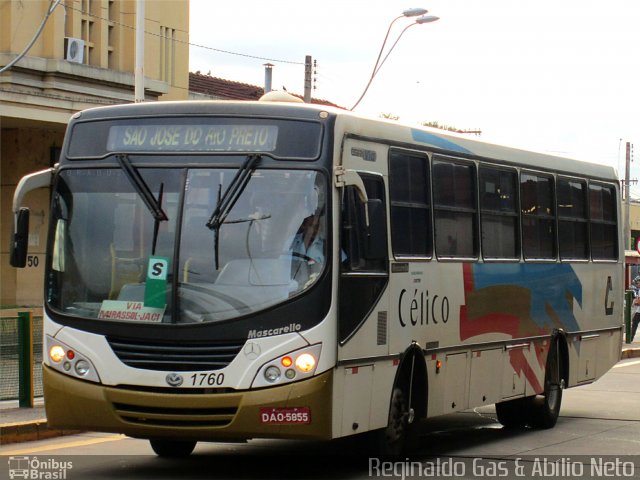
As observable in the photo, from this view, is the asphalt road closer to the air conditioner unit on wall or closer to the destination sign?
the destination sign

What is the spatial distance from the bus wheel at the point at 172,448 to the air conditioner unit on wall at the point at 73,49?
19.8m

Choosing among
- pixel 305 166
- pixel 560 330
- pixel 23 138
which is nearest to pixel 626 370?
pixel 560 330

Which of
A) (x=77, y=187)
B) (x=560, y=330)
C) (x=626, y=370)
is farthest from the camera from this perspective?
(x=626, y=370)

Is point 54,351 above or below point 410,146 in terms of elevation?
below

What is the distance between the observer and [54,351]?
401 inches

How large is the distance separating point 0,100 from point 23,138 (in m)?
3.18

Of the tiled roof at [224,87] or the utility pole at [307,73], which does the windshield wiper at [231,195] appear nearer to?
the utility pole at [307,73]

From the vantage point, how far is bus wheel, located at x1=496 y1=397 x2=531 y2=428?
49.2ft

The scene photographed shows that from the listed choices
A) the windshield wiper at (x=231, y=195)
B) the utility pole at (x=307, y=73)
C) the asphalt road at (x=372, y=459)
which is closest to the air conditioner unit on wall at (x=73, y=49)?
the utility pole at (x=307, y=73)

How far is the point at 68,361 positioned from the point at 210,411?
122 cm

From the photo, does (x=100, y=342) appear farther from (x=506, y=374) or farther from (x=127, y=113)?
(x=506, y=374)

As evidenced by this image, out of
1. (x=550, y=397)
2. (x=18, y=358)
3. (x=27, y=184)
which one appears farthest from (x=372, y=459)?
(x=18, y=358)
